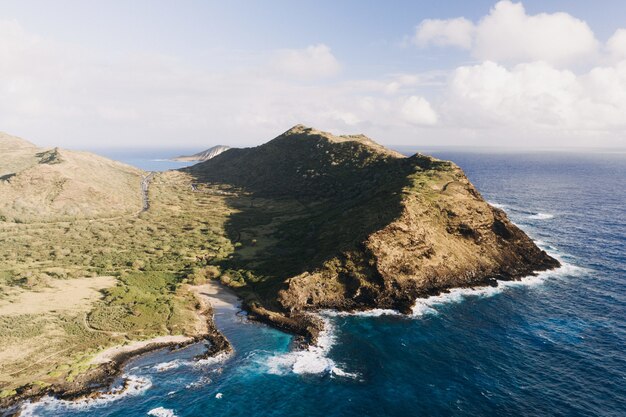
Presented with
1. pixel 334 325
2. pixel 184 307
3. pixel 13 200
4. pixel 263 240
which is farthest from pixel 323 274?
pixel 13 200

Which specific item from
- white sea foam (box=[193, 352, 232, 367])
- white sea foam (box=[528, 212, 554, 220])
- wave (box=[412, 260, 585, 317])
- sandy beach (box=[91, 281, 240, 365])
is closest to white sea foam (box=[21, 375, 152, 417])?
white sea foam (box=[193, 352, 232, 367])

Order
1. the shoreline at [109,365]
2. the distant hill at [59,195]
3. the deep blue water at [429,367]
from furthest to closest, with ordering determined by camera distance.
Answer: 1. the distant hill at [59,195]
2. the shoreline at [109,365]
3. the deep blue water at [429,367]

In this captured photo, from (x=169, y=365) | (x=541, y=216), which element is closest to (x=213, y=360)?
(x=169, y=365)

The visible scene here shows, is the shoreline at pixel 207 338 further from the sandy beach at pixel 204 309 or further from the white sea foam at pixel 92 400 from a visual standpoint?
the white sea foam at pixel 92 400

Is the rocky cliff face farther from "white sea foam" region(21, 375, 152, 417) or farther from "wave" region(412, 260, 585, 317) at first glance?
"white sea foam" region(21, 375, 152, 417)

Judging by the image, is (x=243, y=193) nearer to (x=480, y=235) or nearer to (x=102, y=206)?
(x=102, y=206)

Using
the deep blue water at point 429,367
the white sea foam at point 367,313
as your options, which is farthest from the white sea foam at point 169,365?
the white sea foam at point 367,313
